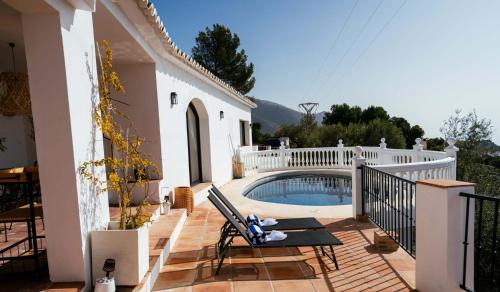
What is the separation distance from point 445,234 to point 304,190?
867 centimetres

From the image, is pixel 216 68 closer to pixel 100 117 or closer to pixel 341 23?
pixel 341 23

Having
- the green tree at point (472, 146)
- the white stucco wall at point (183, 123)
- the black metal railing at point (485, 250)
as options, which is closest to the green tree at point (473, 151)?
the green tree at point (472, 146)

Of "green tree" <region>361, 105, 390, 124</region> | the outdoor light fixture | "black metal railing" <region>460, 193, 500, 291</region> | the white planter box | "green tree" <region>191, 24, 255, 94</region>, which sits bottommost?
"black metal railing" <region>460, 193, 500, 291</region>

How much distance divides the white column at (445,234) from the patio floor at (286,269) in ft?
1.65

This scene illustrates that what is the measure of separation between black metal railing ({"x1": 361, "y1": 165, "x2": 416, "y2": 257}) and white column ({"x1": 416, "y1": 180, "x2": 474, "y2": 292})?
108 centimetres

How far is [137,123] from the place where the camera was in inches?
246

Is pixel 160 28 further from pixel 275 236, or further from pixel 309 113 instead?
pixel 309 113

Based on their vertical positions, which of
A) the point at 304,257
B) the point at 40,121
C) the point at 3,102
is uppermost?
the point at 3,102

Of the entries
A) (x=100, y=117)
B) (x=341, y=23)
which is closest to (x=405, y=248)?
(x=100, y=117)

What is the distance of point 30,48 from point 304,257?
4.04 meters

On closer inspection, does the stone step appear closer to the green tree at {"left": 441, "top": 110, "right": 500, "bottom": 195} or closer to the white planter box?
the white planter box

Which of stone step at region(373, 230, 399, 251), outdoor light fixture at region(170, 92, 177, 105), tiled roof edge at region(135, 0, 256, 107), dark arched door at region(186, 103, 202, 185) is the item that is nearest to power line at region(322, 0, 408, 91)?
tiled roof edge at region(135, 0, 256, 107)

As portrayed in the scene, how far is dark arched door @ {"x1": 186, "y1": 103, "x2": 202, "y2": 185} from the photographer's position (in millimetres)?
9375

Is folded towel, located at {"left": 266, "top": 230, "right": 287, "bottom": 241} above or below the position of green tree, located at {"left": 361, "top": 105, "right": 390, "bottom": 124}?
below
